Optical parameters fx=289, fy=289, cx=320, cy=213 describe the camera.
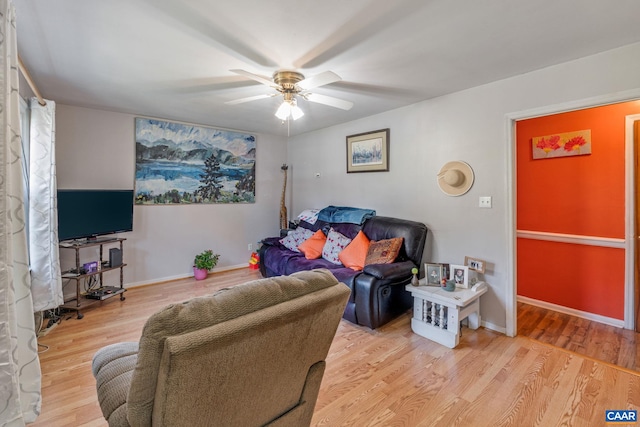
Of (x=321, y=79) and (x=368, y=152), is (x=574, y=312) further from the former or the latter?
(x=321, y=79)

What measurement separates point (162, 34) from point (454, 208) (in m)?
2.91

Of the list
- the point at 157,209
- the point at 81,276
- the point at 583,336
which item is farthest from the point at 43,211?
the point at 583,336

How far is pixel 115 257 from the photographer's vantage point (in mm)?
3424

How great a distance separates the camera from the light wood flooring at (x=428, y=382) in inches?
67.1

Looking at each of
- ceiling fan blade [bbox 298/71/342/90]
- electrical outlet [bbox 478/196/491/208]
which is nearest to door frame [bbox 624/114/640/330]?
electrical outlet [bbox 478/196/491/208]

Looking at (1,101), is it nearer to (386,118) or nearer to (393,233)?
(393,233)

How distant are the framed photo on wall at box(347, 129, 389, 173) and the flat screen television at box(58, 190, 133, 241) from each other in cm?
291

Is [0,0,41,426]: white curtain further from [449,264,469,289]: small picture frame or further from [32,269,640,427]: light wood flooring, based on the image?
[449,264,469,289]: small picture frame

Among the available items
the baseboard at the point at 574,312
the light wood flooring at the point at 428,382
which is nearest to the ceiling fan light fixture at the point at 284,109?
the light wood flooring at the point at 428,382

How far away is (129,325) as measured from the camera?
9.36ft

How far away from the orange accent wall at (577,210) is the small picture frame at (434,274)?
59.2 inches

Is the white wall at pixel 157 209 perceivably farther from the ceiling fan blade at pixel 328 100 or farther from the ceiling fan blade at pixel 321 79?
the ceiling fan blade at pixel 321 79

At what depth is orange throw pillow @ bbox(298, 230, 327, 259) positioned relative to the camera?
377cm

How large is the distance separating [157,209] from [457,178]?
12.7ft
